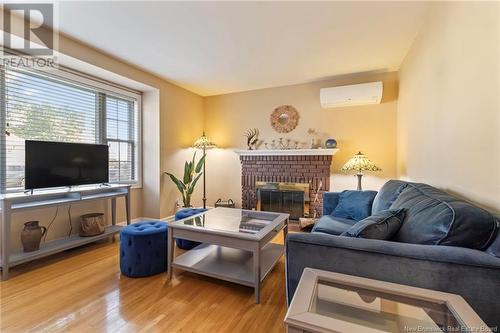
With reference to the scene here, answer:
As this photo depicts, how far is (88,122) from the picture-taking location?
3.24 m

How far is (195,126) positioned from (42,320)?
3743 millimetres

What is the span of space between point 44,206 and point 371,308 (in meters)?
2.94

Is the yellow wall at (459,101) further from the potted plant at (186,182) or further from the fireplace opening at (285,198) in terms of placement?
the potted plant at (186,182)

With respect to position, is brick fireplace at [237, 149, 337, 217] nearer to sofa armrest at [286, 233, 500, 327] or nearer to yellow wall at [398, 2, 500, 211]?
yellow wall at [398, 2, 500, 211]

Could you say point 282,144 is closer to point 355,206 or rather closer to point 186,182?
point 186,182

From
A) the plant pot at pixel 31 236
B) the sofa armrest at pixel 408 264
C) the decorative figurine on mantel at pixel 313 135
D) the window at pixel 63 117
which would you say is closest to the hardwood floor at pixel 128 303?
the plant pot at pixel 31 236

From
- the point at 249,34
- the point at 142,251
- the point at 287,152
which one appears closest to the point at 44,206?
the point at 142,251

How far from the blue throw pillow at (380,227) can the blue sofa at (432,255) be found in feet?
0.19

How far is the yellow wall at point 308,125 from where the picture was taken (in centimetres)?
374

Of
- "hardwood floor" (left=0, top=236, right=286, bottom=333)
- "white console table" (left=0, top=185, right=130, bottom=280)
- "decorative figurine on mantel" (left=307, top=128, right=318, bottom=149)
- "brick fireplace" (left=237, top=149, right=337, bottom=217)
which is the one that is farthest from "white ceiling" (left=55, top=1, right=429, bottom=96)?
"hardwood floor" (left=0, top=236, right=286, bottom=333)

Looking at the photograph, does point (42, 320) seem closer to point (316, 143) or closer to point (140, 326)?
point (140, 326)

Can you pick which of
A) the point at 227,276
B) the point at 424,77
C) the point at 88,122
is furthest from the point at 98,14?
the point at 424,77

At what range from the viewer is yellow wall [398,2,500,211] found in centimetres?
123

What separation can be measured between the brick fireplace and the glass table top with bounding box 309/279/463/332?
3106mm
